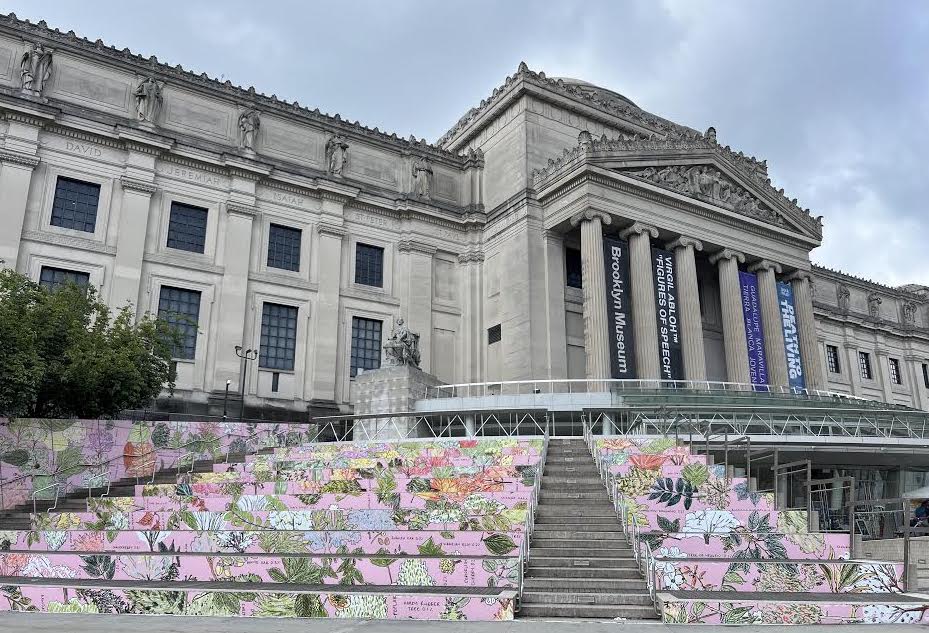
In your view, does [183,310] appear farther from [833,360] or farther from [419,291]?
[833,360]

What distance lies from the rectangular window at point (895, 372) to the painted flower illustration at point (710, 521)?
5730 cm

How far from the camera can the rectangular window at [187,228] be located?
112 feet

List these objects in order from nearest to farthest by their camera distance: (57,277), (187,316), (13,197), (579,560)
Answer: (579,560) → (13,197) → (57,277) → (187,316)

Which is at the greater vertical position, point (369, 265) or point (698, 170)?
point (698, 170)

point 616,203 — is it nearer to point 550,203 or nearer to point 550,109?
point 550,203

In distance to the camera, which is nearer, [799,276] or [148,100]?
[148,100]

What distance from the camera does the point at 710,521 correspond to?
14.0m

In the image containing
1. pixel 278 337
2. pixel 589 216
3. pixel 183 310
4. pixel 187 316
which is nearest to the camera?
pixel 187 316

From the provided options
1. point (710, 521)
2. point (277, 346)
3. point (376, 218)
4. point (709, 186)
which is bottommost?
point (710, 521)

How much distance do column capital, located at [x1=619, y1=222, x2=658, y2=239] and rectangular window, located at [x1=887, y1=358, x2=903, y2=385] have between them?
3756 centimetres

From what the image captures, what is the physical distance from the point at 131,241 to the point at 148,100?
22.9 feet

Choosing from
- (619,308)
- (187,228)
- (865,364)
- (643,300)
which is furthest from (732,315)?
(865,364)

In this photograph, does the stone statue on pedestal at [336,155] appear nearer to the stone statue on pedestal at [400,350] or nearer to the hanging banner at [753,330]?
the stone statue on pedestal at [400,350]

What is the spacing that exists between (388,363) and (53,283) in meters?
14.6
